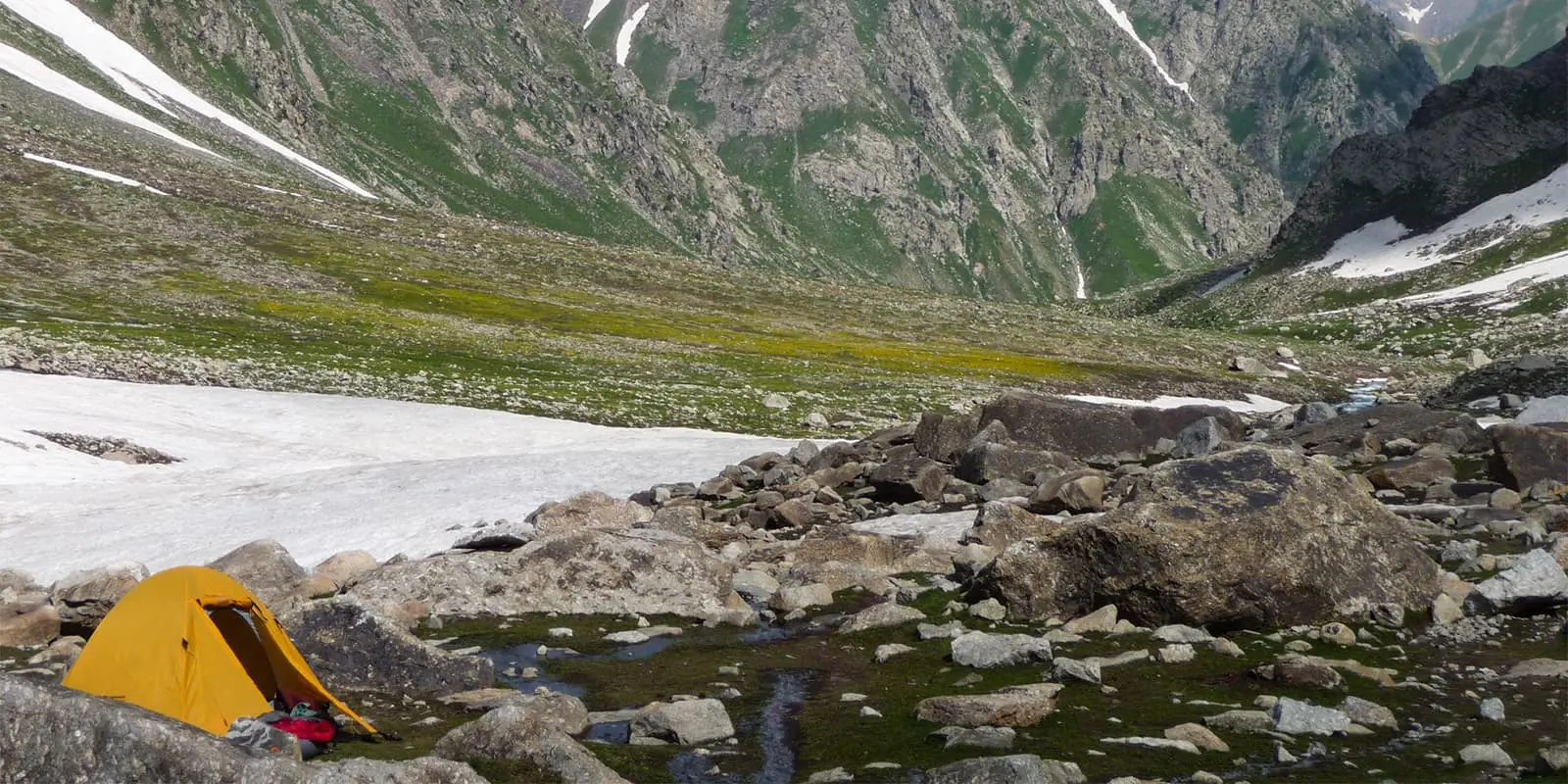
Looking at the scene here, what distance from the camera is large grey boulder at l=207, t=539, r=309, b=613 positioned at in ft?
81.5

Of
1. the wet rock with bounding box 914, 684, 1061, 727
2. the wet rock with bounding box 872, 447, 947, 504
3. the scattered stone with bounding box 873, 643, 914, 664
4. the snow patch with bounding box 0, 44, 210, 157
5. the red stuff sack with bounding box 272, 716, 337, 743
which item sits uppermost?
the snow patch with bounding box 0, 44, 210, 157

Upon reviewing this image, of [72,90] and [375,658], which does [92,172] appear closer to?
[72,90]

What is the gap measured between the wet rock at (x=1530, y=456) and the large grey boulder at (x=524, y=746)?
85.7 ft

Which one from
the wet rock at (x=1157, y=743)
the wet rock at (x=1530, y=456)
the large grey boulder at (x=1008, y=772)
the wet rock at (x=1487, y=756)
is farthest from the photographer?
the wet rock at (x=1530, y=456)

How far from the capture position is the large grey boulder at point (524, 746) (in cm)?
1334

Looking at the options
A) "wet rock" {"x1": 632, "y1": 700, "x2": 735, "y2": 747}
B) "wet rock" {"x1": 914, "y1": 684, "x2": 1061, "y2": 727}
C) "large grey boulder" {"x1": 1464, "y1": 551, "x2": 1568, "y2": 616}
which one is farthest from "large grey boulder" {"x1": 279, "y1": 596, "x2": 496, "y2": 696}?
"large grey boulder" {"x1": 1464, "y1": 551, "x2": 1568, "y2": 616}

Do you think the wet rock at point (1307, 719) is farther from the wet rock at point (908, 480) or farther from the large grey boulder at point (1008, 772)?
the wet rock at point (908, 480)

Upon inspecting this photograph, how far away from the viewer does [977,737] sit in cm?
1473

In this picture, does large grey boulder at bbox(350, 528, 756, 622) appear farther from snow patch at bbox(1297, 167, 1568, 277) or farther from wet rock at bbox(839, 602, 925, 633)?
snow patch at bbox(1297, 167, 1568, 277)

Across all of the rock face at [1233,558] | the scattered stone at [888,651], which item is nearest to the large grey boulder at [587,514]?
the scattered stone at [888,651]

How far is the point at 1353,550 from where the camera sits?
801 inches

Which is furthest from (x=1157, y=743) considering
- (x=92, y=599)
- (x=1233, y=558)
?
(x=92, y=599)

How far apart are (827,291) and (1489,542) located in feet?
418

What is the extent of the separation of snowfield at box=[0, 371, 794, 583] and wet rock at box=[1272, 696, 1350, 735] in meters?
22.0
